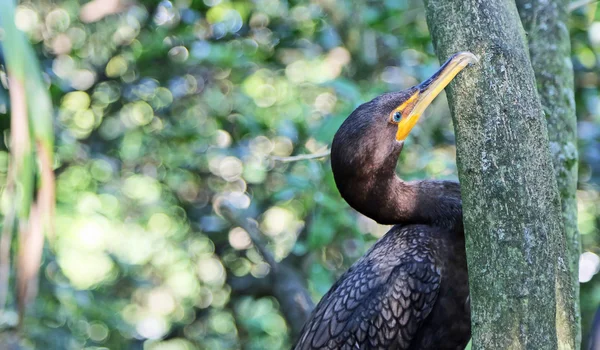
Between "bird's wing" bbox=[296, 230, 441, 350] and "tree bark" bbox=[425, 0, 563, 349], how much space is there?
1.28 meters

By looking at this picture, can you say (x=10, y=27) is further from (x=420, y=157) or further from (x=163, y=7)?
(x=163, y=7)

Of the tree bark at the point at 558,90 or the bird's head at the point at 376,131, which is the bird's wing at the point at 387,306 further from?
the tree bark at the point at 558,90

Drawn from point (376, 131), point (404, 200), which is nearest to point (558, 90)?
point (376, 131)

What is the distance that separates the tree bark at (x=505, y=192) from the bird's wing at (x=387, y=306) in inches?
50.4

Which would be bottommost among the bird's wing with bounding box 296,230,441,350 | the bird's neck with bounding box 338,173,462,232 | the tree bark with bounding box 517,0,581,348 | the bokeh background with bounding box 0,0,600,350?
the bokeh background with bounding box 0,0,600,350

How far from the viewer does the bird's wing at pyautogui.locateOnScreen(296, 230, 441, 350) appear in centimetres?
353

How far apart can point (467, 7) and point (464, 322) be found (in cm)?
170

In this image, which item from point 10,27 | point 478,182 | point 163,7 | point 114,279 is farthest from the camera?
point 114,279

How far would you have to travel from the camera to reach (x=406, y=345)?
11.7 ft

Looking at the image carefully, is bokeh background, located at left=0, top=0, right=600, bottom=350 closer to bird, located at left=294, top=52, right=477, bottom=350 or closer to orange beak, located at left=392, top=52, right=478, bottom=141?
bird, located at left=294, top=52, right=477, bottom=350

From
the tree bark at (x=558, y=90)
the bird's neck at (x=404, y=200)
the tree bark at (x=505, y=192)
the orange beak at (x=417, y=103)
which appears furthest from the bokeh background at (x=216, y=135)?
the tree bark at (x=505, y=192)

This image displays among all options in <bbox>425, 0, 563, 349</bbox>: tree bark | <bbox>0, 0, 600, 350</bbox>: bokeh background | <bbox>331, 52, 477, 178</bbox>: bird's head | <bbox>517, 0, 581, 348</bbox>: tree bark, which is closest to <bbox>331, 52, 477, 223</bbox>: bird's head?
<bbox>331, 52, 477, 178</bbox>: bird's head

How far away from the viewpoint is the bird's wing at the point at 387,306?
11.6 ft

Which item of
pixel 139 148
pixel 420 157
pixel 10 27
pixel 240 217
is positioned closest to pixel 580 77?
pixel 420 157
